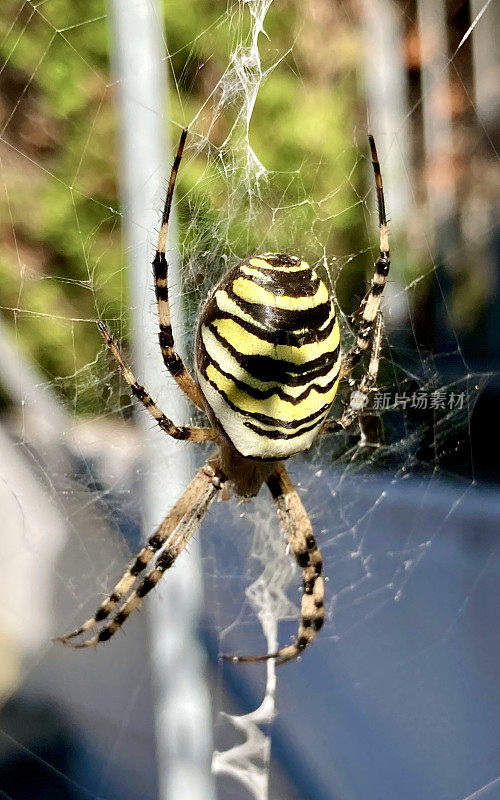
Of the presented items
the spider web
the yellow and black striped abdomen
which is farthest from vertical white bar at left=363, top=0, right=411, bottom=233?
the yellow and black striped abdomen

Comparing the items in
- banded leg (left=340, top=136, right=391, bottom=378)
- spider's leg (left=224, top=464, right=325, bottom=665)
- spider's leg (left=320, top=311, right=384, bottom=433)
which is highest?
banded leg (left=340, top=136, right=391, bottom=378)

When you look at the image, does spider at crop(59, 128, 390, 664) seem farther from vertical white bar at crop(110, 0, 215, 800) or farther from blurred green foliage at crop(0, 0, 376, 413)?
blurred green foliage at crop(0, 0, 376, 413)

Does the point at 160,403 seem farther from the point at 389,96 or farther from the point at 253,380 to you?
the point at 389,96

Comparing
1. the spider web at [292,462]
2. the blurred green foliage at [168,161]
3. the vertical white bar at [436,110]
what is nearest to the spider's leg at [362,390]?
the spider web at [292,462]

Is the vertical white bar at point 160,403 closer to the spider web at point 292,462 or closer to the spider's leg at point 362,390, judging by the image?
the spider web at point 292,462

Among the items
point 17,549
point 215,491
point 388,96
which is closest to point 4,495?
point 17,549

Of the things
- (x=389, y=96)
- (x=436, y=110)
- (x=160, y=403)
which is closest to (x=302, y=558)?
(x=160, y=403)
